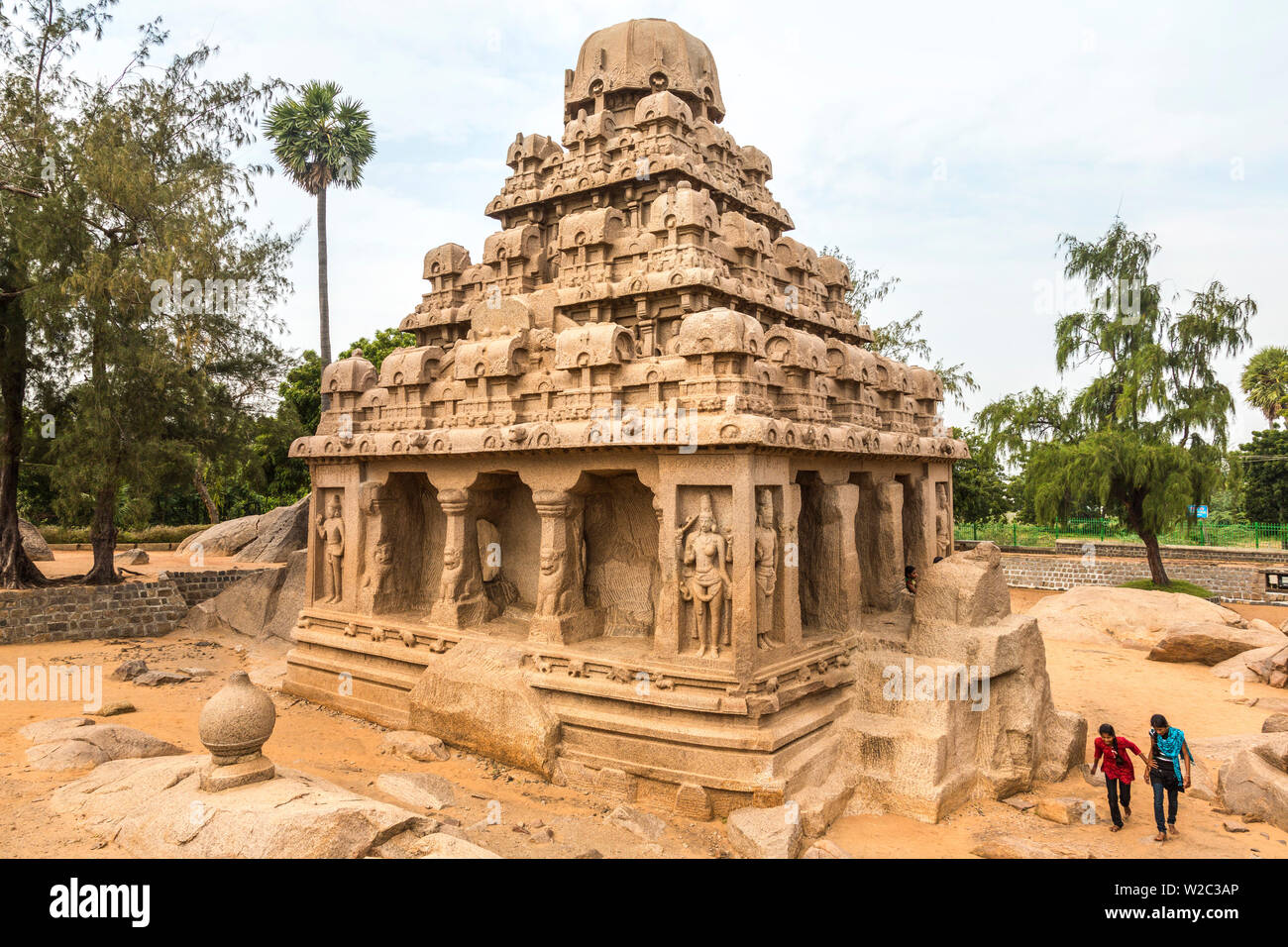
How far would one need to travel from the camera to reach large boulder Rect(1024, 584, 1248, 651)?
55.0 feet

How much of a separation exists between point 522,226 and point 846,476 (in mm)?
6114

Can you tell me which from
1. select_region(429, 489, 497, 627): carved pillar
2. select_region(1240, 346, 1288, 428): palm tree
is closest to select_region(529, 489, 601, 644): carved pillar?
select_region(429, 489, 497, 627): carved pillar

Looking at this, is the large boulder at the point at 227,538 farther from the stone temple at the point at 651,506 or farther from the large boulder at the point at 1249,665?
the large boulder at the point at 1249,665

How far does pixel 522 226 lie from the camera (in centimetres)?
1181

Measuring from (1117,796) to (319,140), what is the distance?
36971mm

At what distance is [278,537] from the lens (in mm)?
24312

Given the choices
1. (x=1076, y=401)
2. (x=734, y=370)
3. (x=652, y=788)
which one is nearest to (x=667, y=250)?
(x=734, y=370)

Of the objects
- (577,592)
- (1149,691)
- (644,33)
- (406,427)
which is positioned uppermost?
(644,33)

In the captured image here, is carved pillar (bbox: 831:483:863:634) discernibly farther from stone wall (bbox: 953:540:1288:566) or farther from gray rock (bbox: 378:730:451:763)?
stone wall (bbox: 953:540:1288:566)

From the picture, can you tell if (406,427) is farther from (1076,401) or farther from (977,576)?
(1076,401)

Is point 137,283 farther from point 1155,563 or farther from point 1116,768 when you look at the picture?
point 1155,563

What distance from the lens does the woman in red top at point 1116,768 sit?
7742mm

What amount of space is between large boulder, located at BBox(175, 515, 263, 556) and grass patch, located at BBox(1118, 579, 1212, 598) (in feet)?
88.1

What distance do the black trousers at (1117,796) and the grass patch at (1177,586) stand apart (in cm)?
1603
